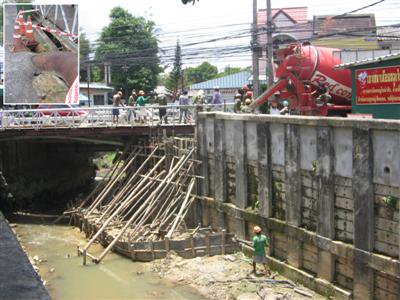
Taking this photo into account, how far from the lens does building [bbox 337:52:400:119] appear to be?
44.8 ft

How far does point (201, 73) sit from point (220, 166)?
92.1 metres

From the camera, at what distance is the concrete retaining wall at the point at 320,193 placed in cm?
1124

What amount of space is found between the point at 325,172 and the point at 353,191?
110 cm

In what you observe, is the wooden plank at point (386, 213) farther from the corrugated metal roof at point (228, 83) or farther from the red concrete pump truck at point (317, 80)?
the corrugated metal roof at point (228, 83)

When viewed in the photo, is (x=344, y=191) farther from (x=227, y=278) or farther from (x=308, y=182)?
(x=227, y=278)

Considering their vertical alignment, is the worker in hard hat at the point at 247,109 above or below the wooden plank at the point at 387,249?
above

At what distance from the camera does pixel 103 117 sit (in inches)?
979

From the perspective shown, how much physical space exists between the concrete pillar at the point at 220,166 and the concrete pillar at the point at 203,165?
73 cm

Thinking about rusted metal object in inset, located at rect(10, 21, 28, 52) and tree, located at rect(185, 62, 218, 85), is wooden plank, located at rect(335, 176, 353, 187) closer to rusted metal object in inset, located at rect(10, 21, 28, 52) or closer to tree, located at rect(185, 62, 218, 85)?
rusted metal object in inset, located at rect(10, 21, 28, 52)

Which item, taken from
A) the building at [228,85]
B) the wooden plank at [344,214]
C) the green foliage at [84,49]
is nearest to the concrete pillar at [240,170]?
the wooden plank at [344,214]

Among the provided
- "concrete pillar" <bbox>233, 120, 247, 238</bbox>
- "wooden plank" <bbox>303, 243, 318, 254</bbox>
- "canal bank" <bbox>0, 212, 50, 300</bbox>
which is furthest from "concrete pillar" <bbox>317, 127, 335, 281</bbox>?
"canal bank" <bbox>0, 212, 50, 300</bbox>

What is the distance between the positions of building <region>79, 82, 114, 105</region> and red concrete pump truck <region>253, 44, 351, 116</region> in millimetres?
36749

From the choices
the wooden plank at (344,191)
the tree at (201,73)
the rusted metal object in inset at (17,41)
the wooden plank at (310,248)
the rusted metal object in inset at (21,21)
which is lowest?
the wooden plank at (310,248)

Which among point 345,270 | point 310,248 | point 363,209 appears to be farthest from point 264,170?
point 363,209
